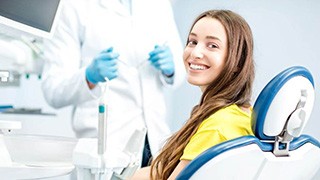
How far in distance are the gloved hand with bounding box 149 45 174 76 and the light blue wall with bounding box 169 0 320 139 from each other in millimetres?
656

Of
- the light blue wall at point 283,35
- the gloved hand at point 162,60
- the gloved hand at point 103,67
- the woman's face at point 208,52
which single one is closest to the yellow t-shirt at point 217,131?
the woman's face at point 208,52

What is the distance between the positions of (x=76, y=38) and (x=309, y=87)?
47.6 inches

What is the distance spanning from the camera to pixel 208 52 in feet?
4.00

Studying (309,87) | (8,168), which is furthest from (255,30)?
(8,168)

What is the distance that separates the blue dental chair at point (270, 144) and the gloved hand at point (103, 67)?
0.97 meters

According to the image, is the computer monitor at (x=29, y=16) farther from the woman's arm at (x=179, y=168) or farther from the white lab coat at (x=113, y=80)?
the woman's arm at (x=179, y=168)

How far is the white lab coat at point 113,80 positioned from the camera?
193 centimetres

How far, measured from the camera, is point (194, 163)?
0.90 m

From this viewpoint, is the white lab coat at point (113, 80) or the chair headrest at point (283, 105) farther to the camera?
the white lab coat at point (113, 80)

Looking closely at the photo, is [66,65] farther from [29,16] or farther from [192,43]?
[192,43]

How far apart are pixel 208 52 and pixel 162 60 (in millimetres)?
789

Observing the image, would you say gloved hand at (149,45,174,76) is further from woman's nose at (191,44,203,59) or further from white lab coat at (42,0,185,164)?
woman's nose at (191,44,203,59)

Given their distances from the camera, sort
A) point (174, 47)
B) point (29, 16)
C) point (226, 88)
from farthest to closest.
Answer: point (174, 47)
point (29, 16)
point (226, 88)

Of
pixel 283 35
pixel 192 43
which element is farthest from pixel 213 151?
pixel 283 35
